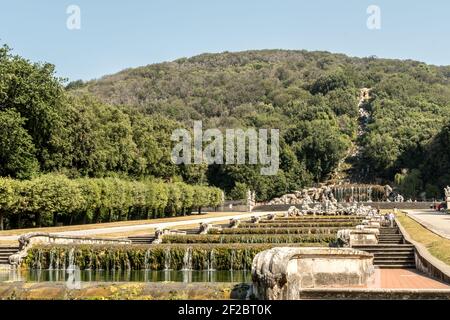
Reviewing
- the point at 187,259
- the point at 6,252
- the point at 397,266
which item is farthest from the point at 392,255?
the point at 6,252

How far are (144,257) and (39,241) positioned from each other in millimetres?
5031

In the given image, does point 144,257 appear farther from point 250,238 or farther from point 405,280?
point 405,280

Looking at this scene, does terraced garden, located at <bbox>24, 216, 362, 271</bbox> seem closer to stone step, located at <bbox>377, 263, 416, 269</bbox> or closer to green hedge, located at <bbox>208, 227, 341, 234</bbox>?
stone step, located at <bbox>377, 263, 416, 269</bbox>

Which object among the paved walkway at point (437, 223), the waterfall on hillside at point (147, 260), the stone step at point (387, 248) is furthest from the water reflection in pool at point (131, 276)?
the paved walkway at point (437, 223)

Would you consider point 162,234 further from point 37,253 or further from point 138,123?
point 138,123

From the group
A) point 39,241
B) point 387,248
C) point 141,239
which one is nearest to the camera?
point 387,248

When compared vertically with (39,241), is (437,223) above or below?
below

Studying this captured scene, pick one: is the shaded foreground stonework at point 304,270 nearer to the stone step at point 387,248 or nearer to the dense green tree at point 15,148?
the stone step at point 387,248

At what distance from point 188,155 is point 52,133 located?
3330 cm

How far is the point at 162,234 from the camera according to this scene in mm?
34719

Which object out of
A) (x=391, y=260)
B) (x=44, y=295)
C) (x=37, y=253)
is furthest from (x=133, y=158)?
(x=44, y=295)

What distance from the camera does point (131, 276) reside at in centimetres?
2506

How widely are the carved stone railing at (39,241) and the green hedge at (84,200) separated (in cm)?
1429
